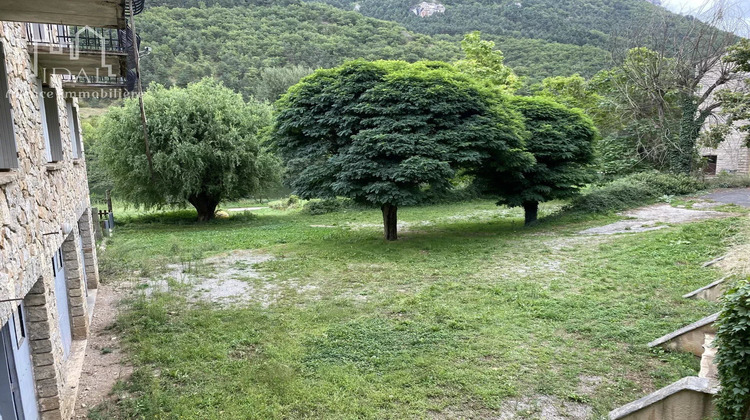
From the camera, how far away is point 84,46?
21.7 feet

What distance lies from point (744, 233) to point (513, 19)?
61758mm

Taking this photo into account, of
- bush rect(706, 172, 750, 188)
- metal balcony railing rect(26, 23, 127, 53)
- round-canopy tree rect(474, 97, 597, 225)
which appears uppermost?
metal balcony railing rect(26, 23, 127, 53)

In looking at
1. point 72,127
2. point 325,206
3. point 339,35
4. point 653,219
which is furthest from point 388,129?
point 339,35

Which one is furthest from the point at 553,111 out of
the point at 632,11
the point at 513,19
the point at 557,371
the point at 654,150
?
the point at 513,19

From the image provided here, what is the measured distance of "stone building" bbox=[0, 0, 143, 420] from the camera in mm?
3645

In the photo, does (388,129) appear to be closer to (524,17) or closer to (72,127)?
(72,127)

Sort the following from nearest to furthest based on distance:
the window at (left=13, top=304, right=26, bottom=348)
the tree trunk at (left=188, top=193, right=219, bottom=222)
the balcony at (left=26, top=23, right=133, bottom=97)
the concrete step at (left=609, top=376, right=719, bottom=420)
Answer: the concrete step at (left=609, top=376, right=719, bottom=420), the window at (left=13, top=304, right=26, bottom=348), the balcony at (left=26, top=23, right=133, bottom=97), the tree trunk at (left=188, top=193, right=219, bottom=222)

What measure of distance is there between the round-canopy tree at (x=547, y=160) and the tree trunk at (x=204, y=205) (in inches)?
530

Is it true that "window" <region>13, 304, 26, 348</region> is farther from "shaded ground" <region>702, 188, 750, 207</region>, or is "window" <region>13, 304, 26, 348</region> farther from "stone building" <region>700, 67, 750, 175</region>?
"stone building" <region>700, 67, 750, 175</region>

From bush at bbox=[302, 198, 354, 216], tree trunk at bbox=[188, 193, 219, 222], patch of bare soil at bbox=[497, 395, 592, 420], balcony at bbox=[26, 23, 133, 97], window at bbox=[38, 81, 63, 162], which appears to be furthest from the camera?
bush at bbox=[302, 198, 354, 216]

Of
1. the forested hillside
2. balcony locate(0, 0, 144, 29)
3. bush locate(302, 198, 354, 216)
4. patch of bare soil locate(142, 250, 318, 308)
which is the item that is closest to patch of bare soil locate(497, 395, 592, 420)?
patch of bare soil locate(142, 250, 318, 308)

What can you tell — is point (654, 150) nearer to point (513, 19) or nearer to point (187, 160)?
point (187, 160)

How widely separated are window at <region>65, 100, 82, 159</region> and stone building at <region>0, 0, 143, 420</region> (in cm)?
234

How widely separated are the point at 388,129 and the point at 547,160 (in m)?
6.64
